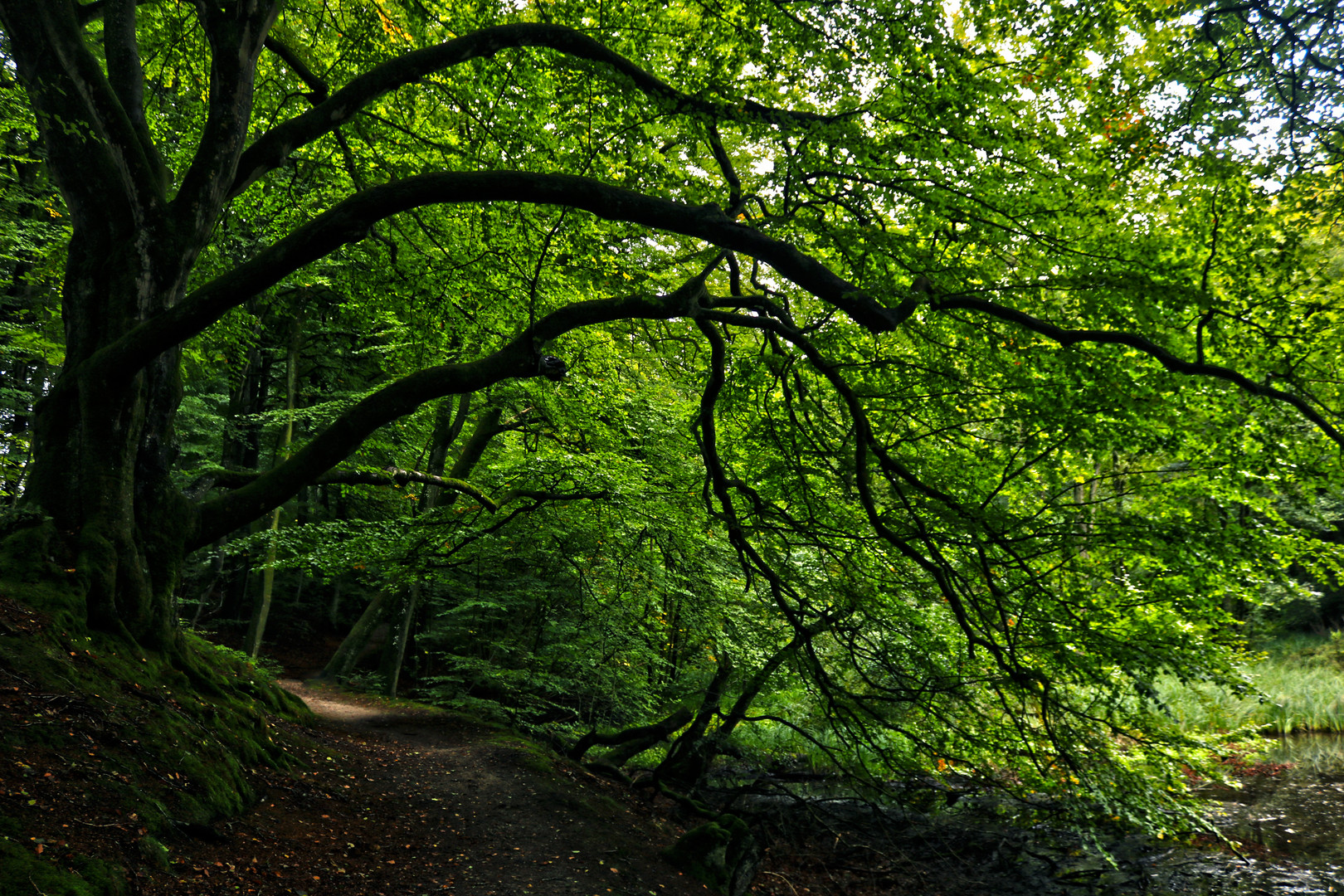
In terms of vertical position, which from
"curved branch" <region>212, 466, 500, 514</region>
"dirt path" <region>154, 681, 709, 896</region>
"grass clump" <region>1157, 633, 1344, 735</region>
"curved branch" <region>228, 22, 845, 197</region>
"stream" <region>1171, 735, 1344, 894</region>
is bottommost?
"dirt path" <region>154, 681, 709, 896</region>

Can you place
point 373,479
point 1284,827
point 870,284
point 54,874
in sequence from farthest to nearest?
1. point 1284,827
2. point 373,479
3. point 870,284
4. point 54,874

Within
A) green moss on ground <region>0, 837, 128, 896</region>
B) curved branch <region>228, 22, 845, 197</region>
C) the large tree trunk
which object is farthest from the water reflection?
the large tree trunk

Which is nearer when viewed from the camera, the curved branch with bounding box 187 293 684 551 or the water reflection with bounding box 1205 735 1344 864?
the curved branch with bounding box 187 293 684 551

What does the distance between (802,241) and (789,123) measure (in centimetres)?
114

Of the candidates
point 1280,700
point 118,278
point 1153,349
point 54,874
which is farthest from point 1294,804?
point 118,278

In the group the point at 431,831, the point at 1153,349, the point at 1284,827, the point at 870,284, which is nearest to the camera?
the point at 1153,349

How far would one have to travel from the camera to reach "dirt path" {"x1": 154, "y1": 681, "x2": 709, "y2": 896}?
4.20 metres

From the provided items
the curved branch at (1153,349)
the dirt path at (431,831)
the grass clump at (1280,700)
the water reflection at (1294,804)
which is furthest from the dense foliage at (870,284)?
the grass clump at (1280,700)

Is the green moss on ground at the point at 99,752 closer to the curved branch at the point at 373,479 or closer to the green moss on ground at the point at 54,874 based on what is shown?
the green moss on ground at the point at 54,874

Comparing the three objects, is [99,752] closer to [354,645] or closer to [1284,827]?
[354,645]

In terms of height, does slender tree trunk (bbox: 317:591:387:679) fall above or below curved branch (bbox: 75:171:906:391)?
below

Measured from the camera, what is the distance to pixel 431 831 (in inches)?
234

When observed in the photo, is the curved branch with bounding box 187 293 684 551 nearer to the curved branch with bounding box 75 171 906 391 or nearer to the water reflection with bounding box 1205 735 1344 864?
the curved branch with bounding box 75 171 906 391

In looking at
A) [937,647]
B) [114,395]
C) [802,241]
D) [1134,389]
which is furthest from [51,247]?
[1134,389]
